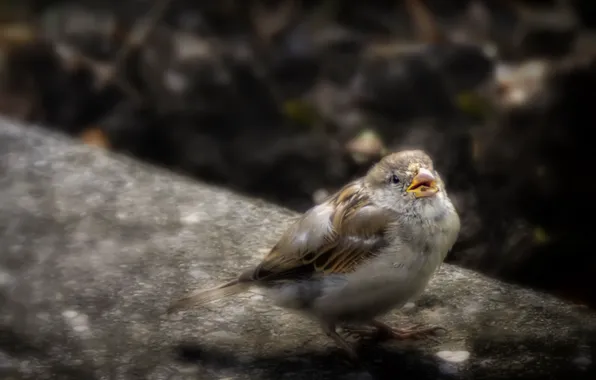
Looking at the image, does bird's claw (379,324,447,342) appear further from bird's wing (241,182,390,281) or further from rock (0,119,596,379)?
bird's wing (241,182,390,281)

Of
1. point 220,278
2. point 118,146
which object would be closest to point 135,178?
point 220,278

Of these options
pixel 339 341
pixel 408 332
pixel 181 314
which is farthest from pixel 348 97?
pixel 339 341

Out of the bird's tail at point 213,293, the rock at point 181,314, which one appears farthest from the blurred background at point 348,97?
the bird's tail at point 213,293

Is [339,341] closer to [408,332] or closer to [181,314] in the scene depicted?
[408,332]

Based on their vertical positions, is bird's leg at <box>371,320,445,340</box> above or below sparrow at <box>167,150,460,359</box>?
below

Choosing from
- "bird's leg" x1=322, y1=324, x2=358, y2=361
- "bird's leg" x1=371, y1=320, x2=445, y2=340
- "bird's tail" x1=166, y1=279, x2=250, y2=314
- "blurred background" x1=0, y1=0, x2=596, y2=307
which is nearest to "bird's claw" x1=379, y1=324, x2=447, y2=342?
"bird's leg" x1=371, y1=320, x2=445, y2=340

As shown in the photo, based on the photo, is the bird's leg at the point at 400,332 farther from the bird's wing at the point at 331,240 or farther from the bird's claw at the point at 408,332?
the bird's wing at the point at 331,240

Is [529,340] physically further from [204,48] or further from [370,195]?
[204,48]
